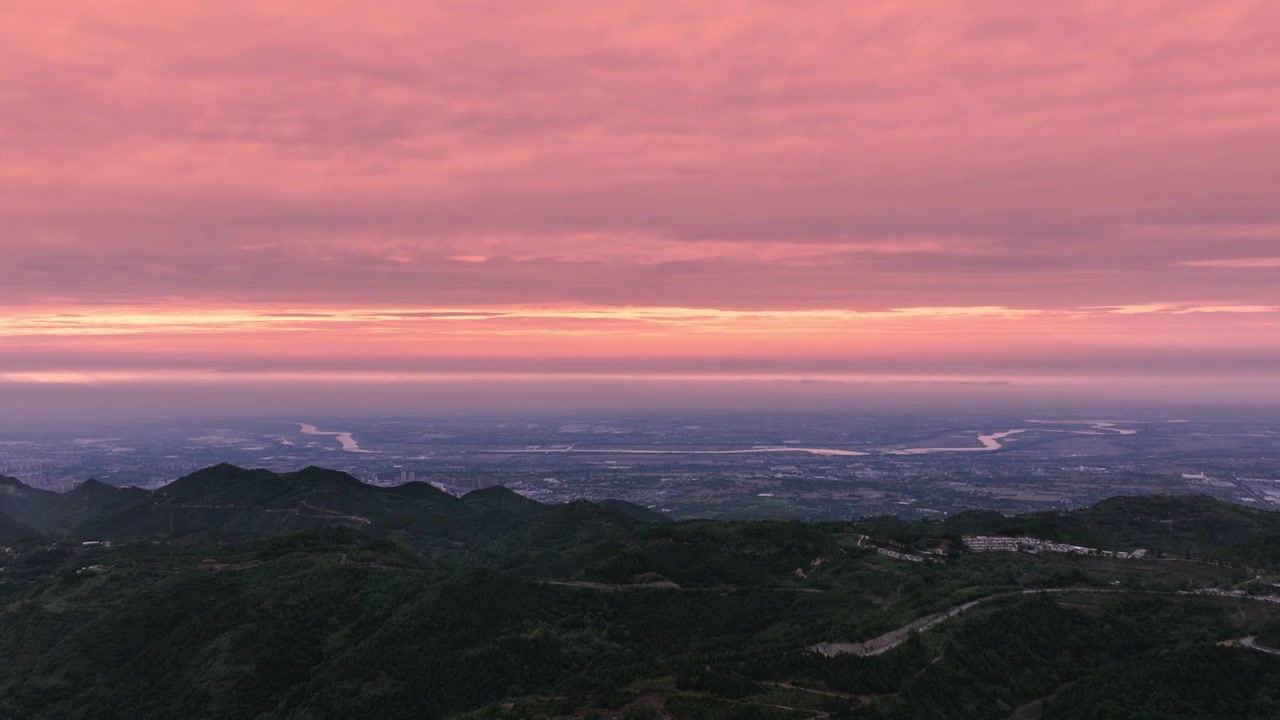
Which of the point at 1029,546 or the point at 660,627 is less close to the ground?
the point at 1029,546

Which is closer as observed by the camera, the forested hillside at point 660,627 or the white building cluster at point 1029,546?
the forested hillside at point 660,627

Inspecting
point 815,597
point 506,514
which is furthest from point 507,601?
point 506,514

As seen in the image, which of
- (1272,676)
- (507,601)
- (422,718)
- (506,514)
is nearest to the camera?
(1272,676)

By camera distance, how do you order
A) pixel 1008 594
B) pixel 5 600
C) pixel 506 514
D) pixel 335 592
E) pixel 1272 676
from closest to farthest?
pixel 1272 676 → pixel 1008 594 → pixel 335 592 → pixel 5 600 → pixel 506 514

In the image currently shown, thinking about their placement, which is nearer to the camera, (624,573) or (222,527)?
Result: (624,573)

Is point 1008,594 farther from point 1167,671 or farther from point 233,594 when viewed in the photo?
point 233,594

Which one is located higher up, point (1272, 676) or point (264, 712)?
point (1272, 676)

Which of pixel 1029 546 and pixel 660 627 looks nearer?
pixel 660 627

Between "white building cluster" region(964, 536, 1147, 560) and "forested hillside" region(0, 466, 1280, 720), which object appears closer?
"forested hillside" region(0, 466, 1280, 720)
